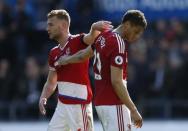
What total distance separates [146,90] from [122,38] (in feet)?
25.1

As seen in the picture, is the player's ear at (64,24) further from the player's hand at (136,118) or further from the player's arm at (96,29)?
the player's hand at (136,118)

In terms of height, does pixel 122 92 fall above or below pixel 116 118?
above

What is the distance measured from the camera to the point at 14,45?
1666 cm

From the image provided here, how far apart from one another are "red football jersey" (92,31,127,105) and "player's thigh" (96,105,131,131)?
6 cm

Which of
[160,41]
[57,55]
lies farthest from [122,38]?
[160,41]

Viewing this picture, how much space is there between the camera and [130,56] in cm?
1619

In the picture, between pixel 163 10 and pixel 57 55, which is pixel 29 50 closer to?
pixel 163 10

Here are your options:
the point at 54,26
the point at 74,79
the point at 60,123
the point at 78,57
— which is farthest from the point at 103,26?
the point at 60,123

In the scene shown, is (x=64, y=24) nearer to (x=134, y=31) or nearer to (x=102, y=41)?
(x=102, y=41)

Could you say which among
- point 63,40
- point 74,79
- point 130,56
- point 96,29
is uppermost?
point 96,29

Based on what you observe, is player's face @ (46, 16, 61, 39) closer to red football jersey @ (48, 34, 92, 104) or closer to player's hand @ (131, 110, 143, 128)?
red football jersey @ (48, 34, 92, 104)

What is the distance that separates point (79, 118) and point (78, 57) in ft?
2.30

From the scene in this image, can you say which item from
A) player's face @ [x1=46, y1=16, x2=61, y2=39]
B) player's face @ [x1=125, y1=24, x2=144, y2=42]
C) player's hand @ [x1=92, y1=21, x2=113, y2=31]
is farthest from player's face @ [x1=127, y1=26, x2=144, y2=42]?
player's face @ [x1=46, y1=16, x2=61, y2=39]

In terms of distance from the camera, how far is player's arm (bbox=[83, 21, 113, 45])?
8918 mm
